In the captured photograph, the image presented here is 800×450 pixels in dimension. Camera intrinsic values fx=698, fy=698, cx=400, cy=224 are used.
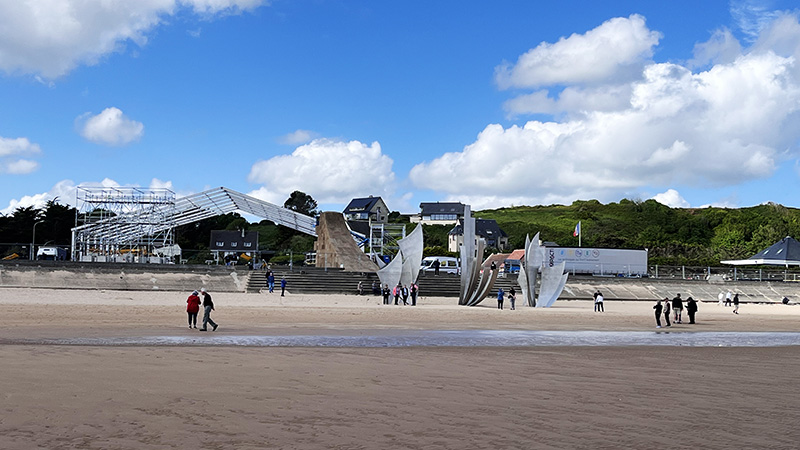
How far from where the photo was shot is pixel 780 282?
2072 inches

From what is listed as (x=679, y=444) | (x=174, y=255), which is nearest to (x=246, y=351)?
(x=679, y=444)

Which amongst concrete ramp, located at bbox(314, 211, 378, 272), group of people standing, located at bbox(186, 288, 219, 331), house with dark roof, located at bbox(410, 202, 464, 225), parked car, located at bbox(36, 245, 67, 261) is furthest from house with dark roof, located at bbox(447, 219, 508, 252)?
group of people standing, located at bbox(186, 288, 219, 331)

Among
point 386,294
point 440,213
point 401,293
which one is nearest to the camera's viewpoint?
point 401,293

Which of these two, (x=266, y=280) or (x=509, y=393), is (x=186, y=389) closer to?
(x=509, y=393)

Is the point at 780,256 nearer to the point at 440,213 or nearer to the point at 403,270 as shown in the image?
the point at 403,270

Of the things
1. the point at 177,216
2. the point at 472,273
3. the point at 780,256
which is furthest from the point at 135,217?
the point at 780,256

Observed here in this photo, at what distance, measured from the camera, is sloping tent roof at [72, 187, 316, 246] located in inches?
1873

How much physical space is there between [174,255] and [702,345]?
113 ft

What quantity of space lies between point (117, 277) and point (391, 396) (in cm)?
3341

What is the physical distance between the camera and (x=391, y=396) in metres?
9.62

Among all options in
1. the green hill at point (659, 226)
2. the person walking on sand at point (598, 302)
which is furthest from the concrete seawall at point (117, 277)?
the green hill at point (659, 226)

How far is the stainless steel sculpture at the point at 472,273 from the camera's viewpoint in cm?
3575

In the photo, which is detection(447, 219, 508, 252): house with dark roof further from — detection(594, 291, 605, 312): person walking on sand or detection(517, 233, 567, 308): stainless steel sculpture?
detection(594, 291, 605, 312): person walking on sand

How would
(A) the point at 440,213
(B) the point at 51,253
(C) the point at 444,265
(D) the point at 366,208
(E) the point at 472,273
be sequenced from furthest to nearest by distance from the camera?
(A) the point at 440,213 → (D) the point at 366,208 → (C) the point at 444,265 → (B) the point at 51,253 → (E) the point at 472,273
